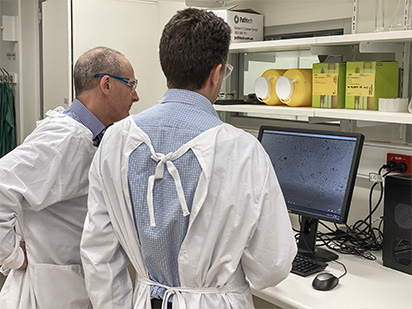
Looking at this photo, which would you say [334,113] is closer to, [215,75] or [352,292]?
[352,292]

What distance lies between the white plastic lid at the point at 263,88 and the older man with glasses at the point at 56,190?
0.78 m

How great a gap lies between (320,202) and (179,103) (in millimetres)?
819

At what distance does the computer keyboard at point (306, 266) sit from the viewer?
1776 mm

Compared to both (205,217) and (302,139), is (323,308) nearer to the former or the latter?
(205,217)

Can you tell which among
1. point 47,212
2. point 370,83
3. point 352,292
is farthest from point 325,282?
point 47,212

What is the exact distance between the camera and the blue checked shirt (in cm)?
130

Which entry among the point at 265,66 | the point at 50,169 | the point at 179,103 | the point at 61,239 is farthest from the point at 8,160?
the point at 265,66

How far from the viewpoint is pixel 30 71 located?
400cm

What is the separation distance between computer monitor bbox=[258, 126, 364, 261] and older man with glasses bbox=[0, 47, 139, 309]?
66 cm

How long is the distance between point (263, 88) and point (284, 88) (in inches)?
5.2

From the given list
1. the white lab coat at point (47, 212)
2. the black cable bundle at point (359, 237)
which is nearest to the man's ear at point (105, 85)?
the white lab coat at point (47, 212)

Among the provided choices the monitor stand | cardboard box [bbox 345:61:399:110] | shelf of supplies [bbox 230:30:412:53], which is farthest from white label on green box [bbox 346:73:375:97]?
the monitor stand

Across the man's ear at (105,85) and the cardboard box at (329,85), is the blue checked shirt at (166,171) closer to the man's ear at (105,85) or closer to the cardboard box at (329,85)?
the man's ear at (105,85)

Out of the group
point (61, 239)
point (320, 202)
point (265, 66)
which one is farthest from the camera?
point (265, 66)
